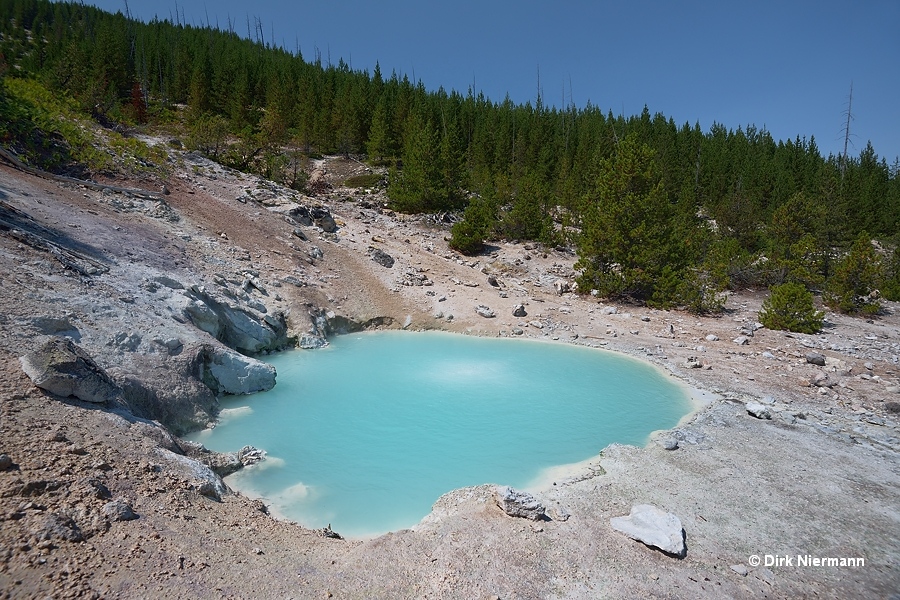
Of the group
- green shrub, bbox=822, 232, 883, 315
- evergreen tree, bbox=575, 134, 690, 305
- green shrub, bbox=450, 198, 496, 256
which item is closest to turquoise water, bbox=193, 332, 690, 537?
evergreen tree, bbox=575, 134, 690, 305

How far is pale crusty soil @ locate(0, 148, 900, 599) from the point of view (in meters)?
4.29

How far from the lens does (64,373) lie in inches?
244

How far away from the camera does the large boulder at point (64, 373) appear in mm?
6082

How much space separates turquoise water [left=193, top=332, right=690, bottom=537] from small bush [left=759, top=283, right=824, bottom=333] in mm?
7090

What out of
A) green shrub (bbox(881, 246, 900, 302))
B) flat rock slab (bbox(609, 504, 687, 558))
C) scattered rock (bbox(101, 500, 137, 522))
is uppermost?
green shrub (bbox(881, 246, 900, 302))

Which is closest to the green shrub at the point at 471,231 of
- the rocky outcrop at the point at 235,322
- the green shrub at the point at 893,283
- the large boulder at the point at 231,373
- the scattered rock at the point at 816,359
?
the rocky outcrop at the point at 235,322

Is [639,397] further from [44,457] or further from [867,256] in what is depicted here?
[867,256]

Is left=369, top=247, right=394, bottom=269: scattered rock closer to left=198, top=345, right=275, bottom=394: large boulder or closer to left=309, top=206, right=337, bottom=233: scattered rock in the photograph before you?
left=309, top=206, right=337, bottom=233: scattered rock

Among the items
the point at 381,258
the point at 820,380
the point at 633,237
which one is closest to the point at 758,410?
the point at 820,380

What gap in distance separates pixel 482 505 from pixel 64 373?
19.3ft

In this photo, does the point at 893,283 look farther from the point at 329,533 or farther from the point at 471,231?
the point at 329,533

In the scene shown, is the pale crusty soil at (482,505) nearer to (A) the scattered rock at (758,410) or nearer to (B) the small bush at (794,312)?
(A) the scattered rock at (758,410)

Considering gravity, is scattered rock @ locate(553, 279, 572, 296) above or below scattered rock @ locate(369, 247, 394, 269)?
below

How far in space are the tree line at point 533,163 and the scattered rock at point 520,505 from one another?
16.3m
